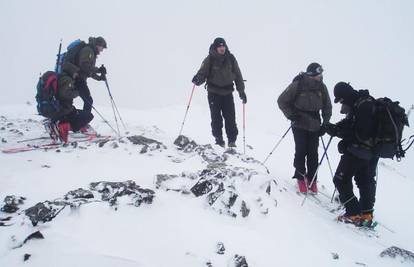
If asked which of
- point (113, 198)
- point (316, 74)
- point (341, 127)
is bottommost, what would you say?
point (113, 198)

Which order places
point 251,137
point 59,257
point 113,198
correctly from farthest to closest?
1. point 251,137
2. point 113,198
3. point 59,257

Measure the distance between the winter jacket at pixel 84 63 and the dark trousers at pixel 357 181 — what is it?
6573mm

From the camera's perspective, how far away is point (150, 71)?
176 m

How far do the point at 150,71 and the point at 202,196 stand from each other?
569ft

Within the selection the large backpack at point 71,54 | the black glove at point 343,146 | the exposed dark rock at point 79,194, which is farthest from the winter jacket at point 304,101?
the large backpack at point 71,54

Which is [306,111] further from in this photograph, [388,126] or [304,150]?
[388,126]

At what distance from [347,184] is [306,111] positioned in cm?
184

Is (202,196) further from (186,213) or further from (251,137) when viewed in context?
(251,137)

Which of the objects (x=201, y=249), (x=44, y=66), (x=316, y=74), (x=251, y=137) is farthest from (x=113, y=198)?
(x=44, y=66)

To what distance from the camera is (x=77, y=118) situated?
10289 millimetres

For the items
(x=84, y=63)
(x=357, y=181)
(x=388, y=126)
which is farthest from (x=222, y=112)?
(x=388, y=126)

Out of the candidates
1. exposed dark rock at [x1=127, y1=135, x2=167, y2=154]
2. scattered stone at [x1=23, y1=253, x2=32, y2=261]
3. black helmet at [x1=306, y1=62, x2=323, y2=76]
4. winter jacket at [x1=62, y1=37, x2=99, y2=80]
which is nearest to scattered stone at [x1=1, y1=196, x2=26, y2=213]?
scattered stone at [x1=23, y1=253, x2=32, y2=261]

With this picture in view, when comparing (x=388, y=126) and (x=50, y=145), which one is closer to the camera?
(x=388, y=126)

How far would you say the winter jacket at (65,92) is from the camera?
9555mm
